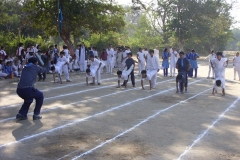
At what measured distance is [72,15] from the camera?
2542 centimetres

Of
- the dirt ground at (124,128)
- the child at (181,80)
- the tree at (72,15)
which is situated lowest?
the dirt ground at (124,128)

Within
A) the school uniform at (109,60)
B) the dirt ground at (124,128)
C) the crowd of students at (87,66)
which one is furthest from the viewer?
the school uniform at (109,60)

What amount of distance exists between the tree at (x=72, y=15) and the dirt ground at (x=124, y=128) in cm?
1249

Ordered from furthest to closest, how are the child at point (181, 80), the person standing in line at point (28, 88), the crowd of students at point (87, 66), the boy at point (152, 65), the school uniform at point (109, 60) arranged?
the school uniform at point (109, 60), the boy at point (152, 65), the child at point (181, 80), the crowd of students at point (87, 66), the person standing in line at point (28, 88)

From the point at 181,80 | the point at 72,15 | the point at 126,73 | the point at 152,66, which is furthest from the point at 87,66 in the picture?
the point at 72,15

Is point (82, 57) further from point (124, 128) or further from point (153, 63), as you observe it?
point (124, 128)

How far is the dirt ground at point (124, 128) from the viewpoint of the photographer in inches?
266

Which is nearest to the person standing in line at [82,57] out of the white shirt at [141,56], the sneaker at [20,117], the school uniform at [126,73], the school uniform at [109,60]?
the school uniform at [109,60]

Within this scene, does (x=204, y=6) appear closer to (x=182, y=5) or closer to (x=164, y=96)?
(x=182, y=5)

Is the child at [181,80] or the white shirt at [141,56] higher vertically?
the white shirt at [141,56]

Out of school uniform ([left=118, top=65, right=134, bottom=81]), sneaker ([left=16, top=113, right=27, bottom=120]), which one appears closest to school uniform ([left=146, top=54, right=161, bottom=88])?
school uniform ([left=118, top=65, right=134, bottom=81])

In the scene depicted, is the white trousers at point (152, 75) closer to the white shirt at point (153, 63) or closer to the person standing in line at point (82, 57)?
the white shirt at point (153, 63)

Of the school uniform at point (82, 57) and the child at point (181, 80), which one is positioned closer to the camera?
the child at point (181, 80)

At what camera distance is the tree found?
83.6 feet
